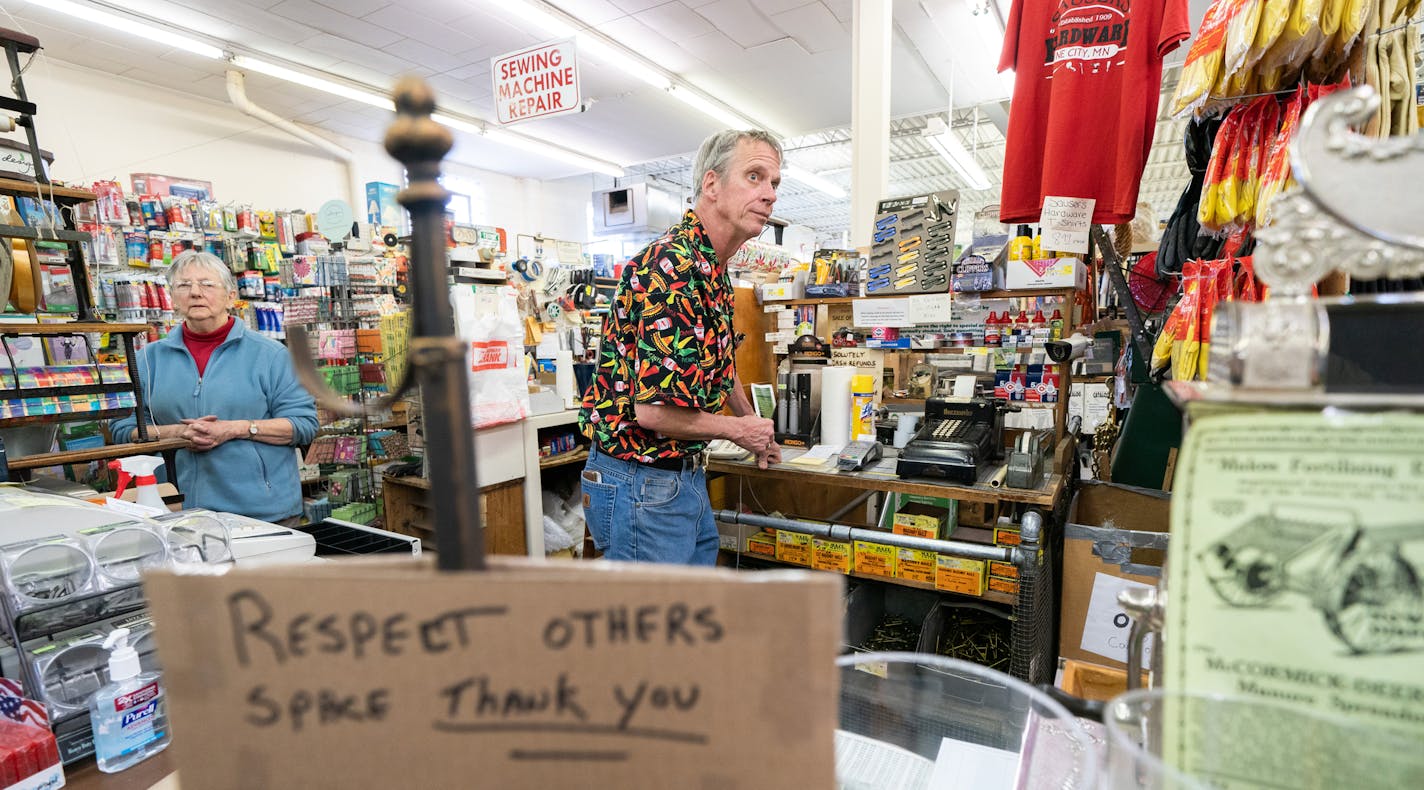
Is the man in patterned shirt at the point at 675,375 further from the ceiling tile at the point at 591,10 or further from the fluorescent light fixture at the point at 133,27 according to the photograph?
the fluorescent light fixture at the point at 133,27

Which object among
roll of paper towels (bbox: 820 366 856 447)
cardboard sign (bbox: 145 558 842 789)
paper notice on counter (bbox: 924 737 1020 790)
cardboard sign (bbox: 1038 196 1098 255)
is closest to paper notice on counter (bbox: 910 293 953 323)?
roll of paper towels (bbox: 820 366 856 447)

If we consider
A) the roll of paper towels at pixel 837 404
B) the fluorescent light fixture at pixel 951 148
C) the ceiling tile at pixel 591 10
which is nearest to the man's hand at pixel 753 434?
the roll of paper towels at pixel 837 404

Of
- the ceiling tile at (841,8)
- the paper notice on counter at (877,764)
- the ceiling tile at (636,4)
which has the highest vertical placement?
the ceiling tile at (636,4)

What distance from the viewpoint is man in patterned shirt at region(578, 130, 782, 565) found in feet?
5.24

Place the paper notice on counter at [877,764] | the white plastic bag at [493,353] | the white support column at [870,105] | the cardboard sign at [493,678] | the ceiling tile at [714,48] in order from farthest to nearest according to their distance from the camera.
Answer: the ceiling tile at [714,48] < the white support column at [870,105] < the white plastic bag at [493,353] < the paper notice on counter at [877,764] < the cardboard sign at [493,678]

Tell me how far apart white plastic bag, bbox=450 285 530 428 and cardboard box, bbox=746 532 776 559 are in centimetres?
118

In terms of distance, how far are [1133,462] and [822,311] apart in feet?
4.37

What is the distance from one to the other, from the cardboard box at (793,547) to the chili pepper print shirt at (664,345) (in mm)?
578

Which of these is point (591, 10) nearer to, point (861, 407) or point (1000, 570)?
point (861, 407)

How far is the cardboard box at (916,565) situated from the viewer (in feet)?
6.33

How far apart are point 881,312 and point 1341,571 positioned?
2191 mm

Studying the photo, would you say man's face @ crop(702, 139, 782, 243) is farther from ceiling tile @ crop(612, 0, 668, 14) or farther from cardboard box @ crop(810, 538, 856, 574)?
ceiling tile @ crop(612, 0, 668, 14)

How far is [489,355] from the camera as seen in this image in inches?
105

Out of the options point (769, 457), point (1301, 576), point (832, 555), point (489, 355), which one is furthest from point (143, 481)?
point (1301, 576)
